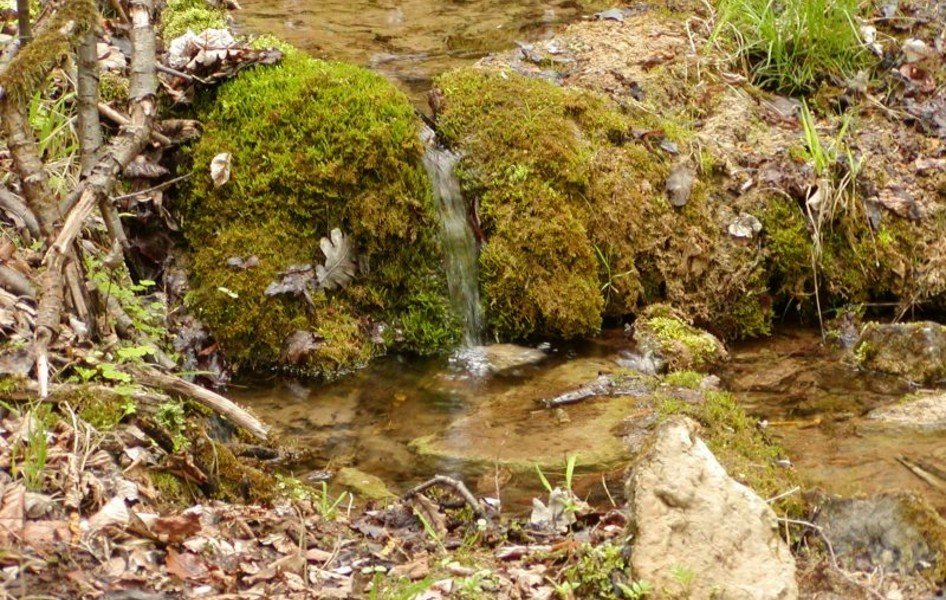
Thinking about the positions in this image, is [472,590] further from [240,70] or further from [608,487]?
[240,70]

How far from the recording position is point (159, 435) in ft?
13.0

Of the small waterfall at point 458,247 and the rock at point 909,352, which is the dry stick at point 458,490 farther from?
the rock at point 909,352

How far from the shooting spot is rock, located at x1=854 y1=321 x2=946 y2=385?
19.6 feet

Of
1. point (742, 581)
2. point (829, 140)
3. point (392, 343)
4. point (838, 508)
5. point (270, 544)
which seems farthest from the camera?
point (829, 140)

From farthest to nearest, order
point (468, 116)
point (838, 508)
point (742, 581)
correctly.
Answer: point (468, 116) < point (838, 508) < point (742, 581)

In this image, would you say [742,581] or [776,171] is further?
[776,171]

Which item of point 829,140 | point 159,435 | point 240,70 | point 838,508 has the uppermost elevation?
point 240,70

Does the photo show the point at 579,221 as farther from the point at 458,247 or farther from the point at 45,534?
the point at 45,534

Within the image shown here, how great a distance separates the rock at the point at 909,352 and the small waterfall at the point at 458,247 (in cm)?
222

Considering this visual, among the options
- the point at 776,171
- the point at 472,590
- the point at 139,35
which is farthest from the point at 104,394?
the point at 776,171

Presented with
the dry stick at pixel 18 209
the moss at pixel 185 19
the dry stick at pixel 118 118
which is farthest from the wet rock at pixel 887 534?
the moss at pixel 185 19

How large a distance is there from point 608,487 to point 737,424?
0.75 m

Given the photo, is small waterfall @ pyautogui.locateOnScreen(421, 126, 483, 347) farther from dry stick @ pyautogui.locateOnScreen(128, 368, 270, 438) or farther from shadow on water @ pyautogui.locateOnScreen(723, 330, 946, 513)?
dry stick @ pyautogui.locateOnScreen(128, 368, 270, 438)

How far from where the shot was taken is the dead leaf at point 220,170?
5906 mm
